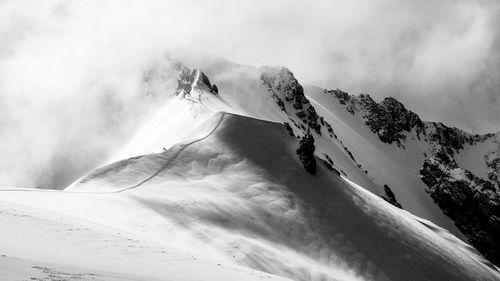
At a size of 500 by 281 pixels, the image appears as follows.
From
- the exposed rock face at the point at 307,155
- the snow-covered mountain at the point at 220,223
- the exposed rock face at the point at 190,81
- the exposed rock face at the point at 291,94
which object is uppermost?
the exposed rock face at the point at 291,94

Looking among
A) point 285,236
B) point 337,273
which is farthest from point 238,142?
point 337,273

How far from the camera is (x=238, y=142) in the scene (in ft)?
199

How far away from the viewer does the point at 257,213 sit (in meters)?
48.4

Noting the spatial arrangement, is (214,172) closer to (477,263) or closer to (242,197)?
(242,197)

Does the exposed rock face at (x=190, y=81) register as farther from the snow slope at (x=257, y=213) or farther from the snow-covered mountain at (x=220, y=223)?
the snow slope at (x=257, y=213)

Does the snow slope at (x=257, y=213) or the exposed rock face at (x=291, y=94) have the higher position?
the exposed rock face at (x=291, y=94)

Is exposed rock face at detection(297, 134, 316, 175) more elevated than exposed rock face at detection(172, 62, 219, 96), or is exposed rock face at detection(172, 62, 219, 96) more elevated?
exposed rock face at detection(172, 62, 219, 96)

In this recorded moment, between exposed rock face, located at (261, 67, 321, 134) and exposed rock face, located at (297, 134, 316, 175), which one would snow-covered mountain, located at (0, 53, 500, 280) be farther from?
exposed rock face, located at (261, 67, 321, 134)

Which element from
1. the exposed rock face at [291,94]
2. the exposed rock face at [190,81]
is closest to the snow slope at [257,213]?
the exposed rock face at [190,81]

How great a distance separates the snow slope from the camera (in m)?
37.2

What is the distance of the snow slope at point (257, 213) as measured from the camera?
37.2 meters

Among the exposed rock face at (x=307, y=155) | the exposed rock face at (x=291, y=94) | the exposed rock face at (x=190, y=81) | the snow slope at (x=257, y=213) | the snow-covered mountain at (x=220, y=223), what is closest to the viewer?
the snow-covered mountain at (x=220, y=223)

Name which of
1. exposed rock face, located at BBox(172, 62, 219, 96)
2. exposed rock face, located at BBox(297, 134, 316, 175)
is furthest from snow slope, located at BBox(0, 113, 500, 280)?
exposed rock face, located at BBox(172, 62, 219, 96)

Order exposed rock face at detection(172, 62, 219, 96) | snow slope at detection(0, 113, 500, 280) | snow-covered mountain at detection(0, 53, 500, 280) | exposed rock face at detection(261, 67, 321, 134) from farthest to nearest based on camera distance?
exposed rock face at detection(261, 67, 321, 134), exposed rock face at detection(172, 62, 219, 96), snow slope at detection(0, 113, 500, 280), snow-covered mountain at detection(0, 53, 500, 280)
